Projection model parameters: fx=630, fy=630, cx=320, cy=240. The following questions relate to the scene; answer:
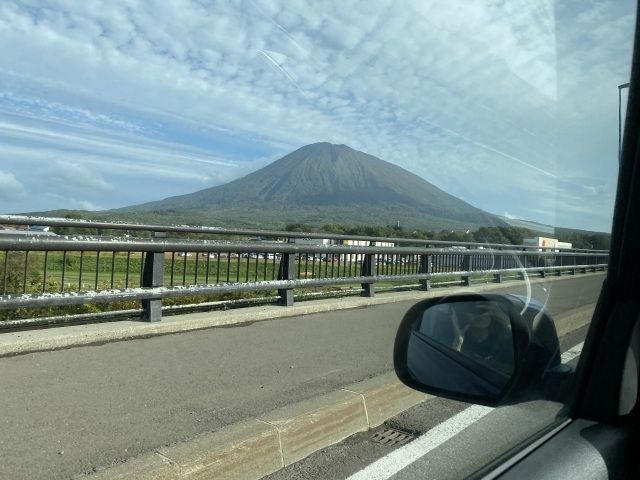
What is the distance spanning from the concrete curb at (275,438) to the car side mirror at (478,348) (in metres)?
1.50

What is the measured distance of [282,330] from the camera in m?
8.05

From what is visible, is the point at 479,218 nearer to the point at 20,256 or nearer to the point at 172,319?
the point at 172,319

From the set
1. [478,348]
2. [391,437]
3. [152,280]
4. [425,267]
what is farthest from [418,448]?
[425,267]

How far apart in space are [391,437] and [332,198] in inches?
297

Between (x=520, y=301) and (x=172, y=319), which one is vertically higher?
(x=520, y=301)

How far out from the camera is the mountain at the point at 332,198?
168 inches

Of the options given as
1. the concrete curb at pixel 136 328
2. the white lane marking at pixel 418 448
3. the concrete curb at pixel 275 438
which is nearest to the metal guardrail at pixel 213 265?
the concrete curb at pixel 136 328

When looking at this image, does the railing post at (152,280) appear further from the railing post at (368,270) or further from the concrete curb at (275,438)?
the railing post at (368,270)

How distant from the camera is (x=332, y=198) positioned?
11875 mm

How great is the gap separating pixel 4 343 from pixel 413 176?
13.5ft

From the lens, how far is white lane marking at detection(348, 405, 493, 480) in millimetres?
3875

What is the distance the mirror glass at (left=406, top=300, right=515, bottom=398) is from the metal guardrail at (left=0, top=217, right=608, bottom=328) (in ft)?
1.82

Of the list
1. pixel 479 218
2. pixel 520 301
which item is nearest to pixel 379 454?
pixel 479 218

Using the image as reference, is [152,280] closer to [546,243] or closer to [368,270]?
[368,270]
